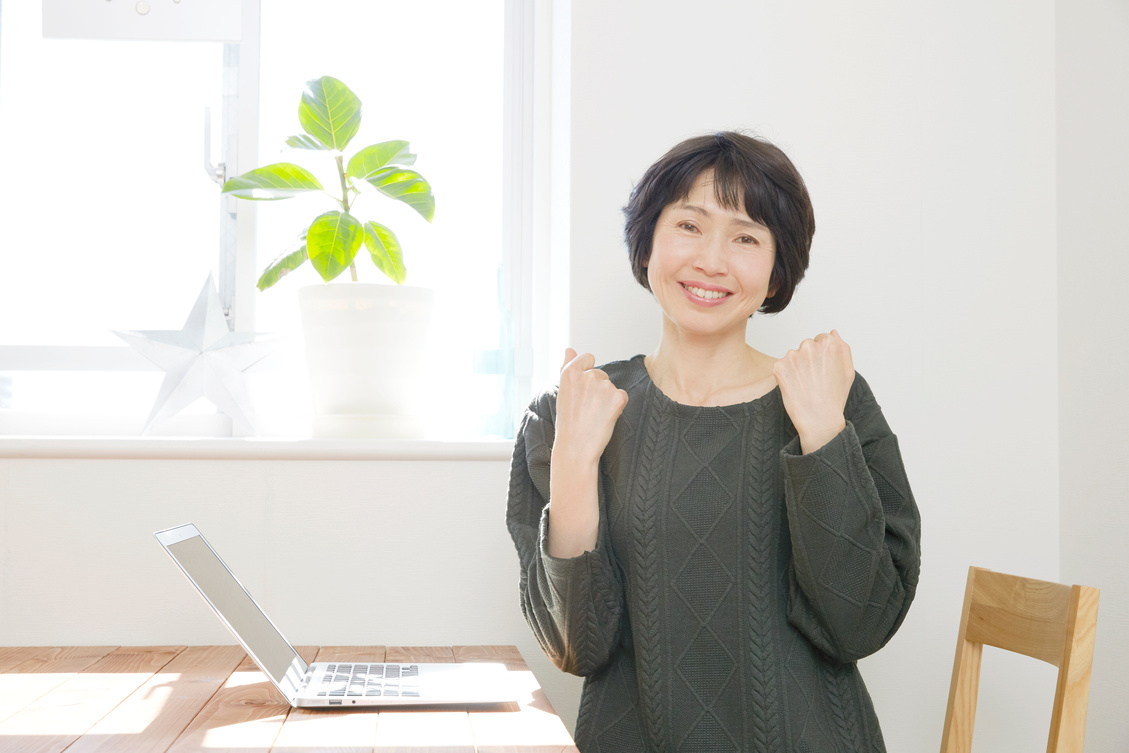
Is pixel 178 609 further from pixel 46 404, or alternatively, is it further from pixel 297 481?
pixel 46 404

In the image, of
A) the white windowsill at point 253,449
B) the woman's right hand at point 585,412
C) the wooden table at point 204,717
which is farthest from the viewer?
the white windowsill at point 253,449

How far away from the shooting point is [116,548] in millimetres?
1369

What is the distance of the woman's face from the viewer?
108cm

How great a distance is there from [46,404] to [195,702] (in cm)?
89

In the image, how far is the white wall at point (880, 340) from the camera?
4.52ft

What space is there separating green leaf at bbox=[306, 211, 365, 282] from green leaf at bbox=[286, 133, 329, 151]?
14 centimetres

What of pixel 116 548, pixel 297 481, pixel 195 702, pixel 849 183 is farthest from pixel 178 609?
pixel 849 183

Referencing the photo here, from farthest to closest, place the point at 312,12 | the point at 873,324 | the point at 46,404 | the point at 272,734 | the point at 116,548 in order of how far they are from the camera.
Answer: the point at 312,12, the point at 46,404, the point at 873,324, the point at 116,548, the point at 272,734

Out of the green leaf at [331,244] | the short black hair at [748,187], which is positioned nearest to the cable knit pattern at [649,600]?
the short black hair at [748,187]

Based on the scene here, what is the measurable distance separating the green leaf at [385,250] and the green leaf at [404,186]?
0.20ft

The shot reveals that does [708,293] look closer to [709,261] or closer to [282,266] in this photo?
[709,261]

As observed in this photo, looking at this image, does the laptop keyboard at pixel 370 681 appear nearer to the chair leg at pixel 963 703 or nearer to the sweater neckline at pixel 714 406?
the sweater neckline at pixel 714 406

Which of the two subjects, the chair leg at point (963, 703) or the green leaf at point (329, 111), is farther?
the green leaf at point (329, 111)

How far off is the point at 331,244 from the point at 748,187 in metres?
0.71
